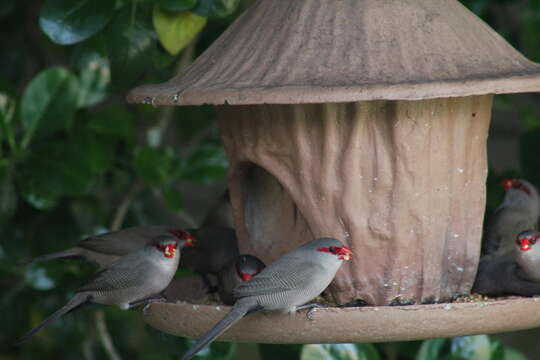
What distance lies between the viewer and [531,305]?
8.77 feet

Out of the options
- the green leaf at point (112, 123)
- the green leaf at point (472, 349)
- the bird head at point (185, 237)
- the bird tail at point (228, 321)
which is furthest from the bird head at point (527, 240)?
the green leaf at point (112, 123)

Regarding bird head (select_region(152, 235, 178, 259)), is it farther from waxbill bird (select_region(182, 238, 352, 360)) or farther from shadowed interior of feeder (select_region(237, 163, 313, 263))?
waxbill bird (select_region(182, 238, 352, 360))

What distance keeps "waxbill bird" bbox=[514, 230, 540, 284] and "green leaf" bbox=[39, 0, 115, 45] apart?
174 centimetres

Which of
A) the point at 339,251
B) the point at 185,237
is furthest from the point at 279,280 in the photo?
the point at 185,237

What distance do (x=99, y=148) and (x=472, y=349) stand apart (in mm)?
1952

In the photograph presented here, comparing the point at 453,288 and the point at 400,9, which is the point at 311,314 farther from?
the point at 400,9

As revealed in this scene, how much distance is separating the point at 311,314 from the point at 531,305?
0.66m

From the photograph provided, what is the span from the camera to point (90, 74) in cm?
429

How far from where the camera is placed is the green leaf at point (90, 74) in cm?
423

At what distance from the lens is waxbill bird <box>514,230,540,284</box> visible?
3008mm

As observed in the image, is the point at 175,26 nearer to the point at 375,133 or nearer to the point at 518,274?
the point at 375,133

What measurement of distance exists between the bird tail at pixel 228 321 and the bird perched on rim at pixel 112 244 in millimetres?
994

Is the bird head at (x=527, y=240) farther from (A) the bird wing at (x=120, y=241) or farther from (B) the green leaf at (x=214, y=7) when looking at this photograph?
(A) the bird wing at (x=120, y=241)

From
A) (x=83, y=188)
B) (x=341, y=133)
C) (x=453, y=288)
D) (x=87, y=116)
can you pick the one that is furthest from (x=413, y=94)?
(x=87, y=116)
